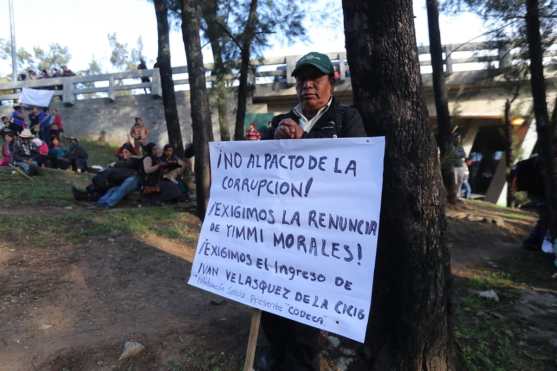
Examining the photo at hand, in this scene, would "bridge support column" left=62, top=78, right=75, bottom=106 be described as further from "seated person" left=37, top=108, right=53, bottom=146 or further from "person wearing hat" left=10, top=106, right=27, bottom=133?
"seated person" left=37, top=108, right=53, bottom=146

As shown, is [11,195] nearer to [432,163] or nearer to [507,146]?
[432,163]

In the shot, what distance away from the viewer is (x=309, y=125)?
2.62m

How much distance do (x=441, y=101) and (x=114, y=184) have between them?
704 centimetres

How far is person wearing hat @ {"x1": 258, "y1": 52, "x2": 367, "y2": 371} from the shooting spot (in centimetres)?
250

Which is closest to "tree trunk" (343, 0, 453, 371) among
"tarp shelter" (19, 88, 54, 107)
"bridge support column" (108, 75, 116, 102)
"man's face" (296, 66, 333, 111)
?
"man's face" (296, 66, 333, 111)

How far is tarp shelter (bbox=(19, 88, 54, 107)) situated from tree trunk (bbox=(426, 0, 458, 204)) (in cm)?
1352

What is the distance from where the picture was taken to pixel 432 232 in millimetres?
2580

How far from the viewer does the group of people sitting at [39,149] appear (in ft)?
38.0

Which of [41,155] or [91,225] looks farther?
[41,155]

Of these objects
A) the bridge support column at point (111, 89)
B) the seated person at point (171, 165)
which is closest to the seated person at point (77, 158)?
the seated person at point (171, 165)

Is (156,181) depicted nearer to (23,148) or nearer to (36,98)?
(23,148)

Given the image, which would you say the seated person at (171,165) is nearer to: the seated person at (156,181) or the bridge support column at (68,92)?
the seated person at (156,181)

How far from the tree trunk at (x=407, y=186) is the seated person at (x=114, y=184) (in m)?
5.69

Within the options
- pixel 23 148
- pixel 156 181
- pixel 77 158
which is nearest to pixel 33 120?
pixel 23 148
